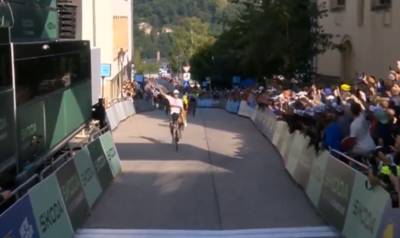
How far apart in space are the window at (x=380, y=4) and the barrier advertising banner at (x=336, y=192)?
20.6 m

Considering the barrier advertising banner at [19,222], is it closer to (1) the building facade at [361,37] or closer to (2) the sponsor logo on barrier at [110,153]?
(2) the sponsor logo on barrier at [110,153]

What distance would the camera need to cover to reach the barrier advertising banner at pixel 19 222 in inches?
Answer: 330

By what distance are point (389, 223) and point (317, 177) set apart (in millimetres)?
5315

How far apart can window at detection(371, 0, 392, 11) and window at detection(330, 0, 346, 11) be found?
23.7ft

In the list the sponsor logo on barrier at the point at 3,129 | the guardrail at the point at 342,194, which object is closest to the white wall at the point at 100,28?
the guardrail at the point at 342,194

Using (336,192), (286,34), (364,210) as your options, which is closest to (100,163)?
(336,192)

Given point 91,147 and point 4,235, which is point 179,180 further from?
point 4,235

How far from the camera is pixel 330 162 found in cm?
1340

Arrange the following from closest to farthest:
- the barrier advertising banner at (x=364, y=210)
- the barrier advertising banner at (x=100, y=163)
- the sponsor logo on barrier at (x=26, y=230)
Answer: the sponsor logo on barrier at (x=26, y=230) → the barrier advertising banner at (x=364, y=210) → the barrier advertising banner at (x=100, y=163)

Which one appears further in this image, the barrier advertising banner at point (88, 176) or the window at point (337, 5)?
the window at point (337, 5)

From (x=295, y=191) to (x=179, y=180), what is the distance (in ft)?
10.7

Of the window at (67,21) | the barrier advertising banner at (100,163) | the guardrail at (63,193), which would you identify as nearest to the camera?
the guardrail at (63,193)

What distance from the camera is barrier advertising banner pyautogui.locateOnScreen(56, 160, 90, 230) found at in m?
12.0

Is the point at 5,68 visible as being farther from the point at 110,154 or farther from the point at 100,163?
the point at 110,154
